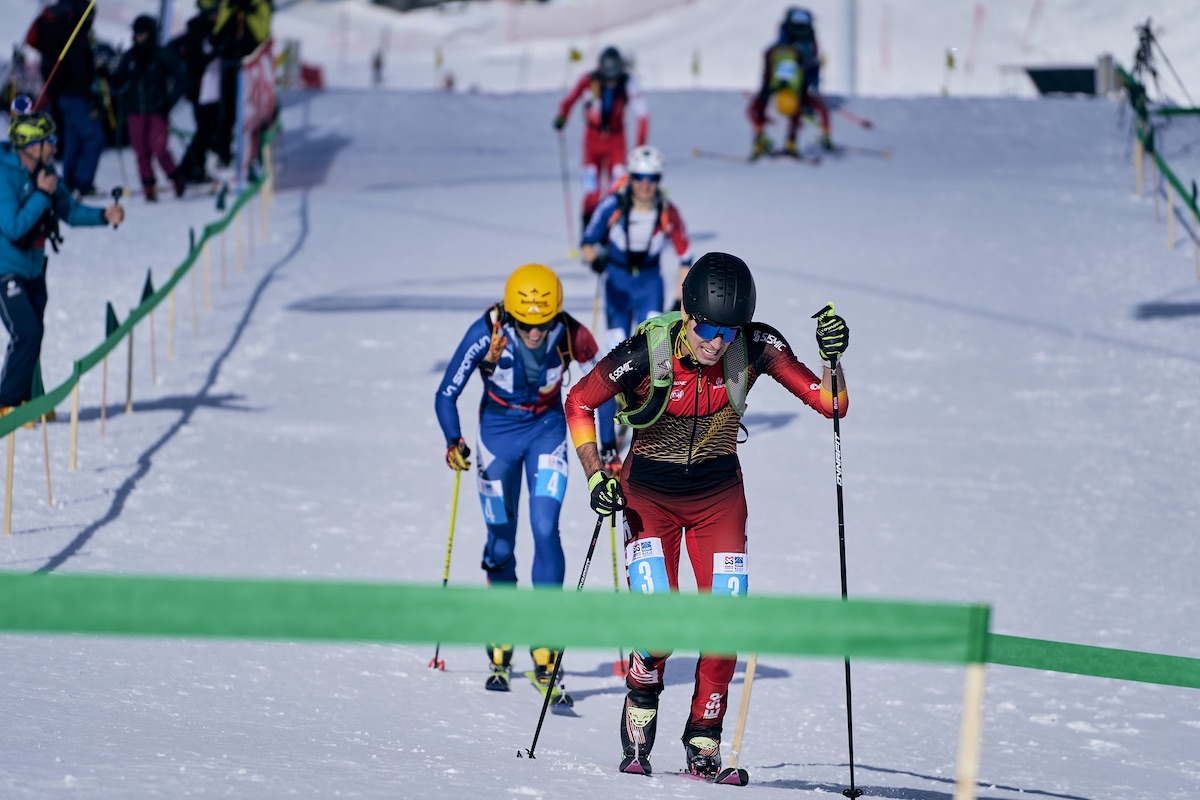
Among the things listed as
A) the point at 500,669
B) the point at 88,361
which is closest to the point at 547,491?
the point at 500,669

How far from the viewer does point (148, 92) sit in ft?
65.2

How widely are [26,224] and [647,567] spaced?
5.83 m

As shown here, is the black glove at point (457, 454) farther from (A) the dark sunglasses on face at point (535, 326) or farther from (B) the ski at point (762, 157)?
(B) the ski at point (762, 157)

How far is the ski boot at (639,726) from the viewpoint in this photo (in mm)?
6273

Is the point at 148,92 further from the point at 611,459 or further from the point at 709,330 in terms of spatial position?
the point at 709,330

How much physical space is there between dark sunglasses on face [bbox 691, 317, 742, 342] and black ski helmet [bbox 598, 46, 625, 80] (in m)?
11.9

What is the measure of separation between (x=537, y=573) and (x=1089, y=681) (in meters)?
2.84

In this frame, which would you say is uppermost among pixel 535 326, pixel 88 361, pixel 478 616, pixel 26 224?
pixel 26 224

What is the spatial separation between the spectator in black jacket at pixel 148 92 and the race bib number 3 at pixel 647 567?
586 inches

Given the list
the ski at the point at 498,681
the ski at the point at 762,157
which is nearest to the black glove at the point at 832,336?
the ski at the point at 498,681

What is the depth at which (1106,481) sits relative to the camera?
12.0 meters

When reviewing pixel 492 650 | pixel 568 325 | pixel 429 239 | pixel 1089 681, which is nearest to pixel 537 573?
pixel 492 650

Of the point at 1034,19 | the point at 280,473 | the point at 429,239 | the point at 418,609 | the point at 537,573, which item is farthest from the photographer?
the point at 1034,19

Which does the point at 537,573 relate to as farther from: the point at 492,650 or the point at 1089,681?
the point at 1089,681
